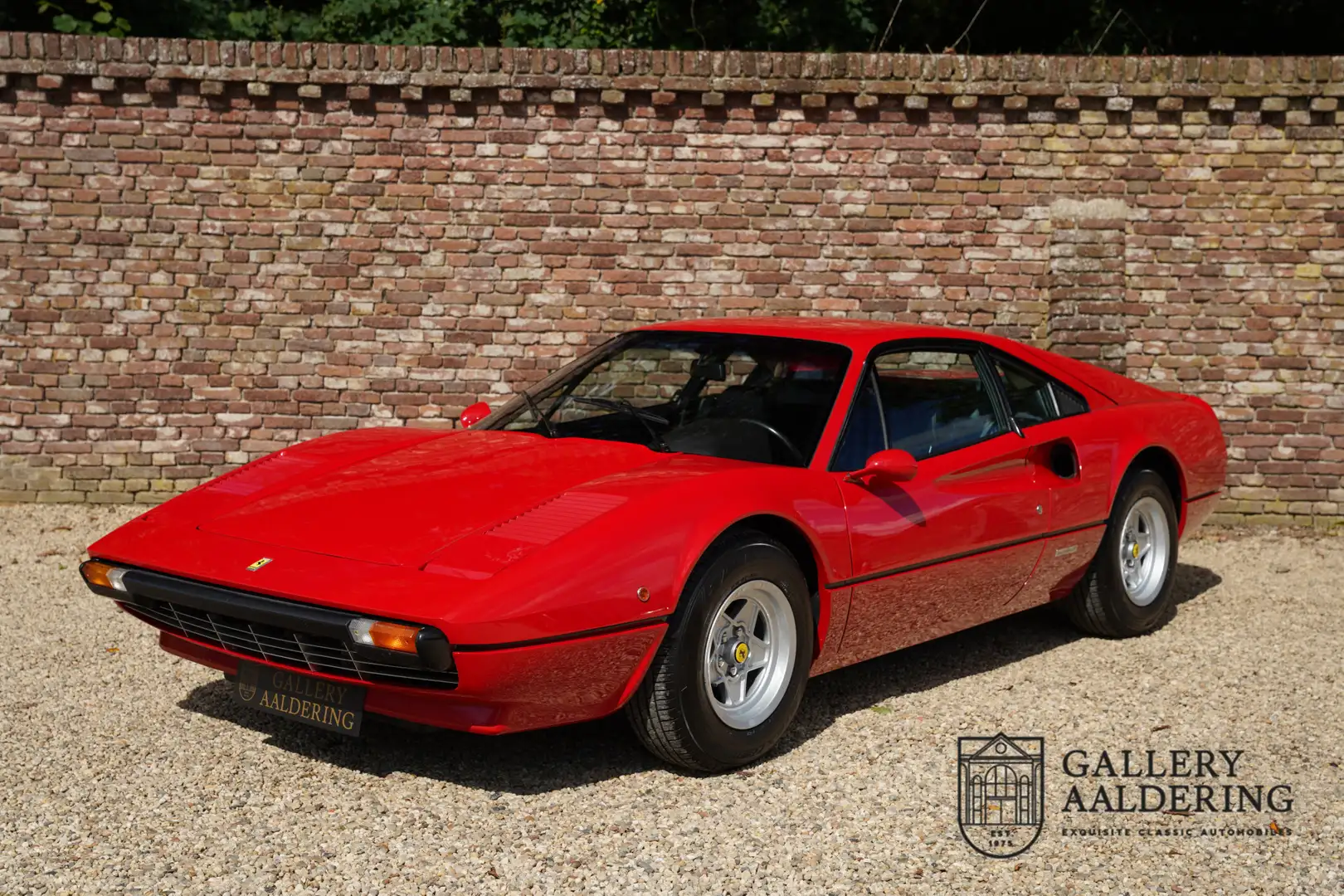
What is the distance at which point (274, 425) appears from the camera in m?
9.21

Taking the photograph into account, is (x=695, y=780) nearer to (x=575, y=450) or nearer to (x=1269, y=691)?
(x=575, y=450)

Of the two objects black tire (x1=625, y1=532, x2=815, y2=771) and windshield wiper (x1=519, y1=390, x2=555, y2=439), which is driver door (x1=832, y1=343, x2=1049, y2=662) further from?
windshield wiper (x1=519, y1=390, x2=555, y2=439)

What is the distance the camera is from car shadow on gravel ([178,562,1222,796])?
4543mm

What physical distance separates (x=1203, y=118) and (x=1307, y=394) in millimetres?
1951

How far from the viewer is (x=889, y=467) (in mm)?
4809

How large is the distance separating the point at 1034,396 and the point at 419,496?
2.83m

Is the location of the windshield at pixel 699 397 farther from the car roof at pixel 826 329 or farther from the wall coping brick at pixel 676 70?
the wall coping brick at pixel 676 70

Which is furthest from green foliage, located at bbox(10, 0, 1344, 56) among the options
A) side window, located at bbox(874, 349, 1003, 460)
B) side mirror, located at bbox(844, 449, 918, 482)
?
side mirror, located at bbox(844, 449, 918, 482)

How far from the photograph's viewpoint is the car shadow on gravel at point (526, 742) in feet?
14.9

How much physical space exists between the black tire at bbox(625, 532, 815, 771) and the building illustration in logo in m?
0.68

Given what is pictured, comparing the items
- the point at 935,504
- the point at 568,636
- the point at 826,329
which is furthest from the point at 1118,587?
the point at 568,636

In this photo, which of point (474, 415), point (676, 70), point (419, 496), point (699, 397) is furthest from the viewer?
point (676, 70)

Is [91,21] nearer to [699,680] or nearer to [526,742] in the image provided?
[526,742]

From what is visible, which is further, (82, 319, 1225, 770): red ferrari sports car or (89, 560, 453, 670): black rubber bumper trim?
(82, 319, 1225, 770): red ferrari sports car
